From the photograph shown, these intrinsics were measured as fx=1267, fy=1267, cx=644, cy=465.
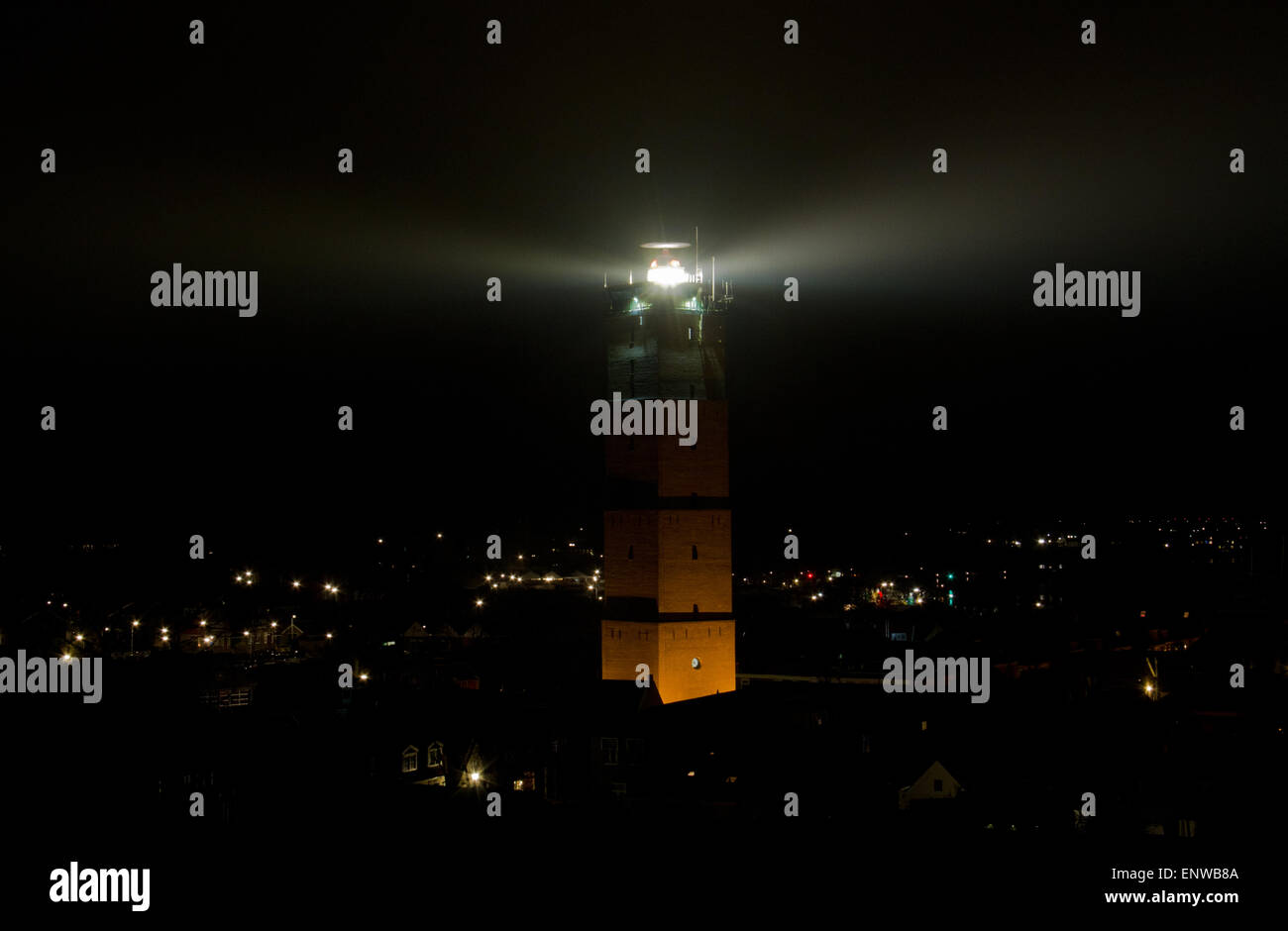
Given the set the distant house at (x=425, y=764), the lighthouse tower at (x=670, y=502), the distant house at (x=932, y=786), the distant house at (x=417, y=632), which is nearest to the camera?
the distant house at (x=932, y=786)

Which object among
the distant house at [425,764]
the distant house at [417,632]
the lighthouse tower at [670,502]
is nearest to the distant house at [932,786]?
the distant house at [425,764]

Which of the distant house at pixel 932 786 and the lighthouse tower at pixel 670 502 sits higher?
the lighthouse tower at pixel 670 502

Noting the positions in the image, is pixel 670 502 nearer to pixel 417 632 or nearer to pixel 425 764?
pixel 425 764

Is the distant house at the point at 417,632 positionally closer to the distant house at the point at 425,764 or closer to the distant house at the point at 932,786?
the distant house at the point at 425,764

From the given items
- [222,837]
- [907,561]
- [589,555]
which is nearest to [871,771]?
[222,837]

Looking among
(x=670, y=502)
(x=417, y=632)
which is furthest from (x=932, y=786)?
(x=417, y=632)
